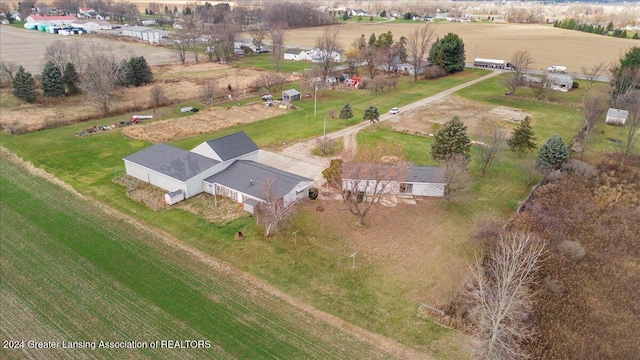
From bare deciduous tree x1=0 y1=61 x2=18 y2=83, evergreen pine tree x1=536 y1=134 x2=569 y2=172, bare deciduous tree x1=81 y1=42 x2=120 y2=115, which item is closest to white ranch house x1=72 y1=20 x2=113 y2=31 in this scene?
bare deciduous tree x1=0 y1=61 x2=18 y2=83

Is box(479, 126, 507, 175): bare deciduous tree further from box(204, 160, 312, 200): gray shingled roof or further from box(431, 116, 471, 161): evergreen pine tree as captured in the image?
box(204, 160, 312, 200): gray shingled roof

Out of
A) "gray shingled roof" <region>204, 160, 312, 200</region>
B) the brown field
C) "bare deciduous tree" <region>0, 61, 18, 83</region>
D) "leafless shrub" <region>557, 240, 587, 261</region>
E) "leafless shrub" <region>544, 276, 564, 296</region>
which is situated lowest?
"leafless shrub" <region>544, 276, 564, 296</region>

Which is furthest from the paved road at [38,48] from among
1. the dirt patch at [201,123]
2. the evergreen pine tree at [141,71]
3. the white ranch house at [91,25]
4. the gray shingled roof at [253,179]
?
the gray shingled roof at [253,179]

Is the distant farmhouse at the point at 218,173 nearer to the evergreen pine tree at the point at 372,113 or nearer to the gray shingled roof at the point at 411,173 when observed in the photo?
the gray shingled roof at the point at 411,173

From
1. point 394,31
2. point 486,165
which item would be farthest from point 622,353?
point 394,31

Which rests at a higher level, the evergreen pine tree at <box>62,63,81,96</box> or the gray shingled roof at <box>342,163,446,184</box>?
the evergreen pine tree at <box>62,63,81,96</box>

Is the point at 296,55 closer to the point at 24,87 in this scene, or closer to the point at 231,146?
the point at 24,87
